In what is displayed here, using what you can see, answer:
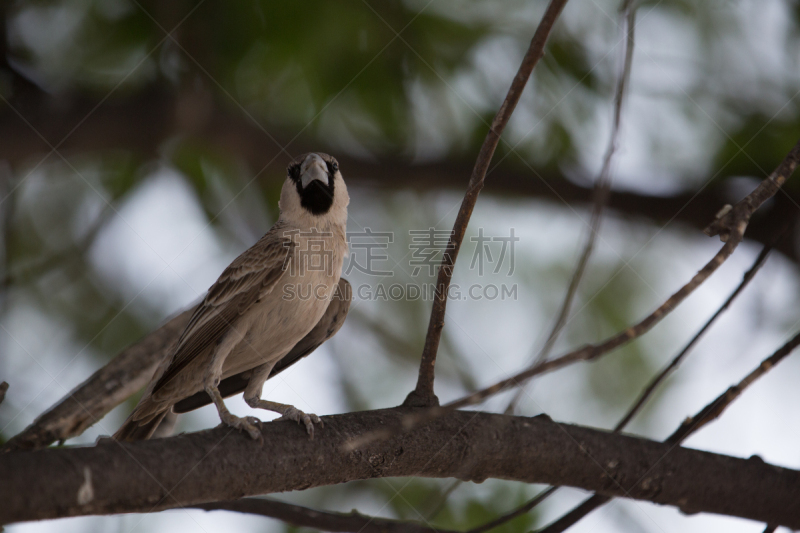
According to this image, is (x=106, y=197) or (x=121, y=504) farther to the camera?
(x=106, y=197)

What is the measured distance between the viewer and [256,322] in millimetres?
4309

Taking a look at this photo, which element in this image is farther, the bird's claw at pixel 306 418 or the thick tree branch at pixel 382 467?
the bird's claw at pixel 306 418

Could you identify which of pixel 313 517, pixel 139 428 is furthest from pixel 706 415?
pixel 139 428

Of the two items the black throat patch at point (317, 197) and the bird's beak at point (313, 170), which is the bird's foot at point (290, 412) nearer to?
the black throat patch at point (317, 197)

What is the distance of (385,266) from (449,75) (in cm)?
180

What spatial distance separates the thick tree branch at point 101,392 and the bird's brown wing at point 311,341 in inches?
14.2

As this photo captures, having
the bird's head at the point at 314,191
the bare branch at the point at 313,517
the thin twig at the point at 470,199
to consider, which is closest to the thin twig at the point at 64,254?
the bird's head at the point at 314,191

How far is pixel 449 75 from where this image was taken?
5.89 metres

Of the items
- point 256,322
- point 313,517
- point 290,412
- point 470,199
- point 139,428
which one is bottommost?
point 313,517

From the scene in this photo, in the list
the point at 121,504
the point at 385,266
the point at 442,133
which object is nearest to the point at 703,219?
the point at 442,133

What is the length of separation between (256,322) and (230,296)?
0.79 feet

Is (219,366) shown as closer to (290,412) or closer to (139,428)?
(290,412)

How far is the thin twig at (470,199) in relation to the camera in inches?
105

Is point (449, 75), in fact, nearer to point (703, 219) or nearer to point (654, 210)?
point (654, 210)
